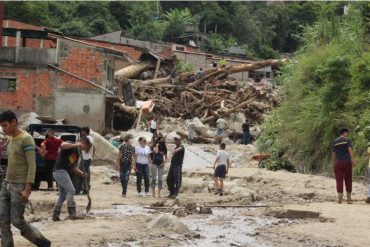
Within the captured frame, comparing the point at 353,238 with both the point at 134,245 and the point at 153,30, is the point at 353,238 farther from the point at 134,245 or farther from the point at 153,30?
the point at 153,30

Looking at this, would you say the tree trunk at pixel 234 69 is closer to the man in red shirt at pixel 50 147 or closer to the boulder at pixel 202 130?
the boulder at pixel 202 130

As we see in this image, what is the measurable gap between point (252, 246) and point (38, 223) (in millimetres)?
3688

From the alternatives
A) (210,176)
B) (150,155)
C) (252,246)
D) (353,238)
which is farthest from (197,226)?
(210,176)

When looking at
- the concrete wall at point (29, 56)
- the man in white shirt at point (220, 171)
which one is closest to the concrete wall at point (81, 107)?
the concrete wall at point (29, 56)

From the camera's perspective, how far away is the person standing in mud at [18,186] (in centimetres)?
718

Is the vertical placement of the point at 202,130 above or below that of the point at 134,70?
below

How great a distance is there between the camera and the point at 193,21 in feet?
284

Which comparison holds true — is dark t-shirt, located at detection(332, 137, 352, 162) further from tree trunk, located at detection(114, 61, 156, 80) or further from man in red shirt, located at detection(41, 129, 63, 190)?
tree trunk, located at detection(114, 61, 156, 80)

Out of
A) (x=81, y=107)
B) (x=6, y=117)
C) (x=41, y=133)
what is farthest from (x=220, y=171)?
(x=81, y=107)

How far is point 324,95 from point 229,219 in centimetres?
959

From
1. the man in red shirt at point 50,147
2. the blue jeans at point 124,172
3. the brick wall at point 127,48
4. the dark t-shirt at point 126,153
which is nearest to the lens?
the man in red shirt at point 50,147

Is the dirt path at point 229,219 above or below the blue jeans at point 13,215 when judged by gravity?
below

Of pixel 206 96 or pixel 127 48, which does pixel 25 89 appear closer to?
pixel 206 96

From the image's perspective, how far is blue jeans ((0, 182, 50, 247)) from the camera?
720cm
